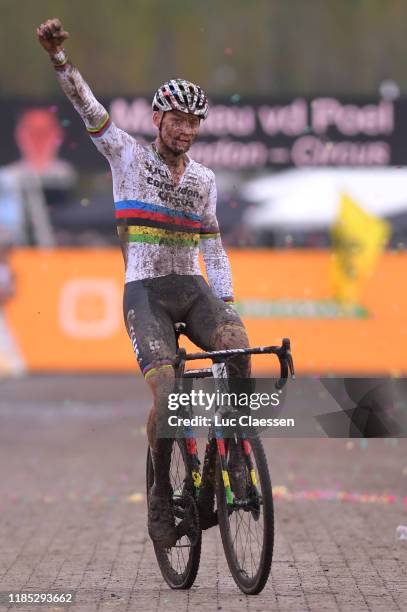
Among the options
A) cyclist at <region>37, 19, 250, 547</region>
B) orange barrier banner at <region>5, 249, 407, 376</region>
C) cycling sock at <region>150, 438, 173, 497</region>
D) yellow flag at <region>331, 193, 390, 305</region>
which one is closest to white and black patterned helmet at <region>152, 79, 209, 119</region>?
cyclist at <region>37, 19, 250, 547</region>

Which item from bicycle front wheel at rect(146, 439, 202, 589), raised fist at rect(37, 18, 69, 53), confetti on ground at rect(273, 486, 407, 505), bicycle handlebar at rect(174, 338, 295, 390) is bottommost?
confetti on ground at rect(273, 486, 407, 505)

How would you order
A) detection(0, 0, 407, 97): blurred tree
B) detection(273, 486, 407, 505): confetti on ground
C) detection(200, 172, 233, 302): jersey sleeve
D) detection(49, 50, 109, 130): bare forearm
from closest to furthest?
detection(49, 50, 109, 130): bare forearm
detection(200, 172, 233, 302): jersey sleeve
detection(273, 486, 407, 505): confetti on ground
detection(0, 0, 407, 97): blurred tree

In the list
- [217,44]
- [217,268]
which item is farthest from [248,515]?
[217,44]

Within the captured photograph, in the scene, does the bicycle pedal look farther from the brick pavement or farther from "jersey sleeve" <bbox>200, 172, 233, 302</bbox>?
"jersey sleeve" <bbox>200, 172, 233, 302</bbox>

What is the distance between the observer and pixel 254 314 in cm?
1969

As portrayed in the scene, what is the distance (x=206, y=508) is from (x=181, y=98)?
2019 millimetres

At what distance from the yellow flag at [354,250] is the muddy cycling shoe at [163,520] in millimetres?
12302

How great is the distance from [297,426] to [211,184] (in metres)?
1.31

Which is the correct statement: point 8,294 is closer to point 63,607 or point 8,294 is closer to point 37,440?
point 37,440

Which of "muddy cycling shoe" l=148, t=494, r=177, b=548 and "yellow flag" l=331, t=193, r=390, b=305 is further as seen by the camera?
"yellow flag" l=331, t=193, r=390, b=305

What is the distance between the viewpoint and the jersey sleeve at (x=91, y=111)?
7.20 meters

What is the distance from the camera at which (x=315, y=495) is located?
37.3 ft

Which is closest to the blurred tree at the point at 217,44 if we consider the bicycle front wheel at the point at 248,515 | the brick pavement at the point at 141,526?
the brick pavement at the point at 141,526

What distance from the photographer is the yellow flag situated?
19703mm
